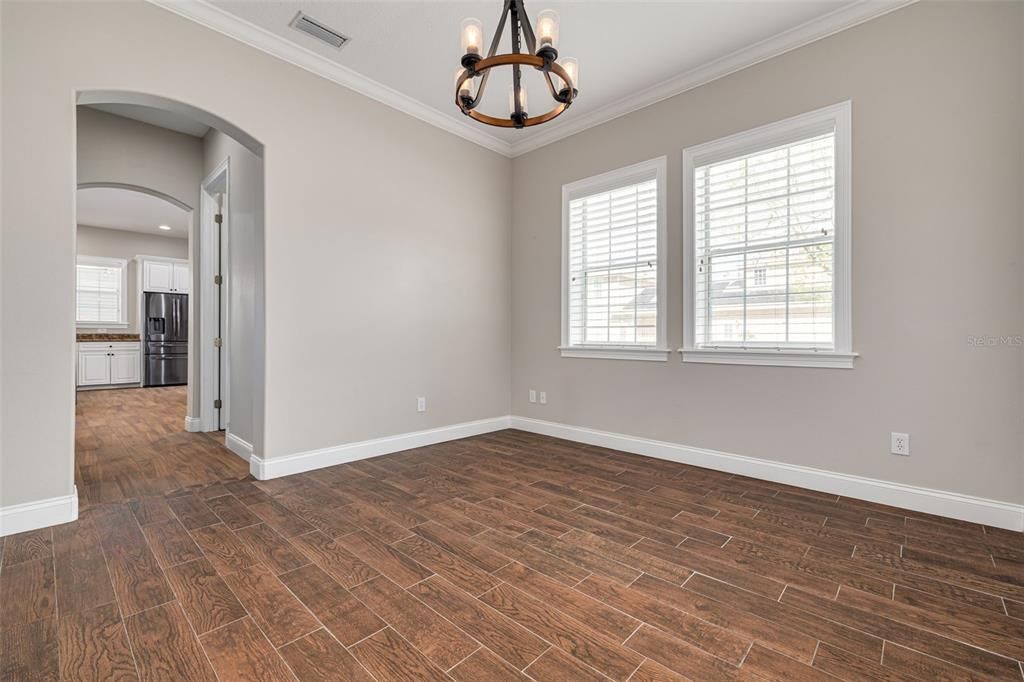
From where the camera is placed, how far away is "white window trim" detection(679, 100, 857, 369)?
2879 millimetres

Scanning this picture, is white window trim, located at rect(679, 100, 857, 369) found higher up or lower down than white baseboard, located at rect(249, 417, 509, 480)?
higher up

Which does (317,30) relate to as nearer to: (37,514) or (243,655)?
(37,514)

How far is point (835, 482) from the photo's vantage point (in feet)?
9.59

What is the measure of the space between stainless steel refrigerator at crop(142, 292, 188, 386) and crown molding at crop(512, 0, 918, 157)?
334 inches

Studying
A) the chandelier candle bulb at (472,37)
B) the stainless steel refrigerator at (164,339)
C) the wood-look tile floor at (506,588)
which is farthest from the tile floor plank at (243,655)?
the stainless steel refrigerator at (164,339)

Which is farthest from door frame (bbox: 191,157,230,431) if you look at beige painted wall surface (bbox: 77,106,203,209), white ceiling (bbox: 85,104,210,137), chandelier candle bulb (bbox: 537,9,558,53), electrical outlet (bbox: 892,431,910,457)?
electrical outlet (bbox: 892,431,910,457)

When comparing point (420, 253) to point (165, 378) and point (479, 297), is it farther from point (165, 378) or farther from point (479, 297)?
point (165, 378)

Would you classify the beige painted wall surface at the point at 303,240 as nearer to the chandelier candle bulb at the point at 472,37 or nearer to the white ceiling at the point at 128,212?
the chandelier candle bulb at the point at 472,37

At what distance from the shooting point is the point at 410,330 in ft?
13.4

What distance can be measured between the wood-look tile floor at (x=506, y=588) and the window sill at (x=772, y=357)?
84 cm

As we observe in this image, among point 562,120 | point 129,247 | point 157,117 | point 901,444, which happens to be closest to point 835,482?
point 901,444

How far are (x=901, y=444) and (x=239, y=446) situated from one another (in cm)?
476

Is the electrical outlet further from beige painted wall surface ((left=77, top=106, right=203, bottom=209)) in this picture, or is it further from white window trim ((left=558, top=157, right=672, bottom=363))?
beige painted wall surface ((left=77, top=106, right=203, bottom=209))

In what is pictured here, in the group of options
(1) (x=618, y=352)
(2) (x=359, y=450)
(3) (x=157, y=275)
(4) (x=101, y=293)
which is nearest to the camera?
(2) (x=359, y=450)
